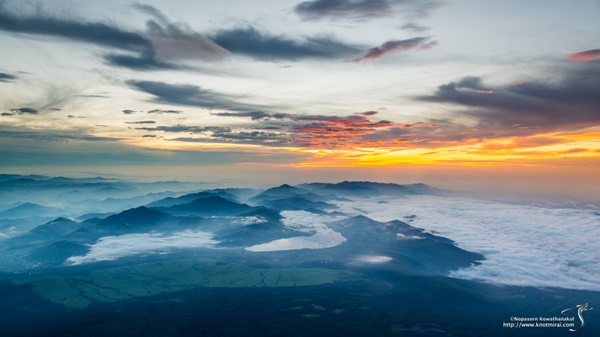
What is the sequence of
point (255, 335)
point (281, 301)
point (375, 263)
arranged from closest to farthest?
point (255, 335) → point (281, 301) → point (375, 263)

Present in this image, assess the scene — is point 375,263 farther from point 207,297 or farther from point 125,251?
point 125,251

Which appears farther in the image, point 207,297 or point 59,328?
point 207,297

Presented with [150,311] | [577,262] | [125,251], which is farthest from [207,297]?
[577,262]

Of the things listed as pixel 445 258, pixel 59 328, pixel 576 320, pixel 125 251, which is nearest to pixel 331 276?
pixel 445 258

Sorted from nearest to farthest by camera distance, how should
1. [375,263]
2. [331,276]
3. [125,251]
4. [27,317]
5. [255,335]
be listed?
[255,335] < [27,317] < [331,276] < [375,263] < [125,251]

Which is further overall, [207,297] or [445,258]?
[445,258]

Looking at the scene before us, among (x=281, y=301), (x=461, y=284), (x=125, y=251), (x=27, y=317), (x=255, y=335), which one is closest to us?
(x=255, y=335)

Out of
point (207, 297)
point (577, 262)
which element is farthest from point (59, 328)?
point (577, 262)

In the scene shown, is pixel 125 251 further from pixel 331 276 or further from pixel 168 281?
pixel 331 276

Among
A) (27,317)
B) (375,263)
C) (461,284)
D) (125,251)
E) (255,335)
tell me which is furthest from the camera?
(125,251)
